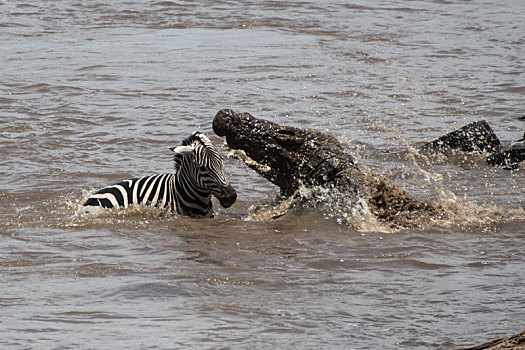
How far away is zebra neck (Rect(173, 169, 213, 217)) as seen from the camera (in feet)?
25.6

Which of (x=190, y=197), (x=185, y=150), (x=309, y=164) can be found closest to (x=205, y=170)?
(x=185, y=150)

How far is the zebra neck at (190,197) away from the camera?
7.80 meters

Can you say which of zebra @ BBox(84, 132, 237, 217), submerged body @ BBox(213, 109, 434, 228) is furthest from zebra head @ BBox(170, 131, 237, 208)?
submerged body @ BBox(213, 109, 434, 228)

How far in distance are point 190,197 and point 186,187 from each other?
10cm

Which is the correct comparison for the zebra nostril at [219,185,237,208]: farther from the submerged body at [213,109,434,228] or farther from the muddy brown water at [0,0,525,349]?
the submerged body at [213,109,434,228]

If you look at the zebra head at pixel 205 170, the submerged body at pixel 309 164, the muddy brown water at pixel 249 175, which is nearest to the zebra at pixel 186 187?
the zebra head at pixel 205 170

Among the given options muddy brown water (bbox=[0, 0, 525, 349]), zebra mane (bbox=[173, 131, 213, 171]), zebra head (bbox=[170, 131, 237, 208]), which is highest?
zebra mane (bbox=[173, 131, 213, 171])

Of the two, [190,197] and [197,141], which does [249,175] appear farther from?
[197,141]

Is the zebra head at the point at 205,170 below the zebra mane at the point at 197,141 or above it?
below

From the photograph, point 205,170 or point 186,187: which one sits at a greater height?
point 205,170

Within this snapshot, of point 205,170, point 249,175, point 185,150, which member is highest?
point 185,150

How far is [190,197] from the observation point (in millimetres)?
7883

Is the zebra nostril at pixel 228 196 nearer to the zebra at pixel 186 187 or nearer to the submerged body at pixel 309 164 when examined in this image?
the zebra at pixel 186 187

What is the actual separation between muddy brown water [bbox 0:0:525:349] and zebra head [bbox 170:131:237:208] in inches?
14.4
